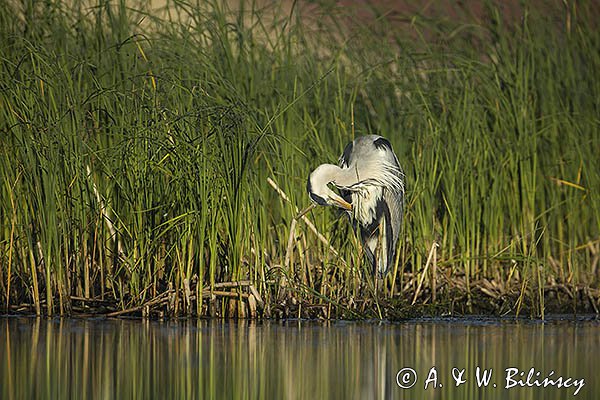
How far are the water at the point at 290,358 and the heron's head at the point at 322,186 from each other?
3.14 feet

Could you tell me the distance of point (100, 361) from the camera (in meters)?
6.46

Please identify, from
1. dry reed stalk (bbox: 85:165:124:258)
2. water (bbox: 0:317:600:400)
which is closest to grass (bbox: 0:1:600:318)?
dry reed stalk (bbox: 85:165:124:258)

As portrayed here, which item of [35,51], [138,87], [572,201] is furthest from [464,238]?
[35,51]

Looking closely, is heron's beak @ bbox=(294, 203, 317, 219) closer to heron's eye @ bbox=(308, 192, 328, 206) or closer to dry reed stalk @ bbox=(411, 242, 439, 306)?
heron's eye @ bbox=(308, 192, 328, 206)

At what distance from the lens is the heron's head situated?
8680 millimetres

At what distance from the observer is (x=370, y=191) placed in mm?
9570

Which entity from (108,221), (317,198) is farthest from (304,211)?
(108,221)

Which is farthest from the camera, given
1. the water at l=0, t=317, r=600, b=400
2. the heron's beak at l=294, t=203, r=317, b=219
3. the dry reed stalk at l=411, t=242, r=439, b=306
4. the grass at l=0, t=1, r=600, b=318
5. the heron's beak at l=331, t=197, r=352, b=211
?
the heron's beak at l=331, t=197, r=352, b=211

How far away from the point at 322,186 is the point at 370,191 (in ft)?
2.94

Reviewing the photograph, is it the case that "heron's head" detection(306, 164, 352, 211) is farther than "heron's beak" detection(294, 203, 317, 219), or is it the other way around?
"heron's head" detection(306, 164, 352, 211)

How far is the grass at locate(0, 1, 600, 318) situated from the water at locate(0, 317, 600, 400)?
1.32ft

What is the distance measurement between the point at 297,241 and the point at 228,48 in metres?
1.44

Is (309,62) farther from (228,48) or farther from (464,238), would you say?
(464,238)

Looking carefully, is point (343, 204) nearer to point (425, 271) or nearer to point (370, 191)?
point (370, 191)
